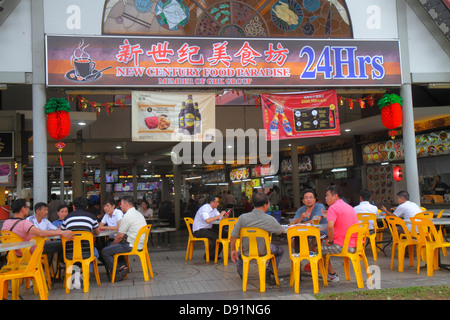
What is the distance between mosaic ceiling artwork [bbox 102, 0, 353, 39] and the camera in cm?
871

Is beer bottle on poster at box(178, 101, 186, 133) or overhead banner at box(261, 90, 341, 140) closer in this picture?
beer bottle on poster at box(178, 101, 186, 133)

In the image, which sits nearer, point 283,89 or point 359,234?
point 359,234

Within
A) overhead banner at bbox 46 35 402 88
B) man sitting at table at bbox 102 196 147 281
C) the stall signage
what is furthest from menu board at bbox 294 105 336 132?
the stall signage

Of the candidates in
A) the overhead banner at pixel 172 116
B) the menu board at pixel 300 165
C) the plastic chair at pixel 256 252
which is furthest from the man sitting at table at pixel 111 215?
the menu board at pixel 300 165

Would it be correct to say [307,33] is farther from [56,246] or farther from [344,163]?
[344,163]

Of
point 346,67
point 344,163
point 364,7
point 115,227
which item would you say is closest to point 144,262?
point 115,227

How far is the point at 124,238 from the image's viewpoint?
7133 mm

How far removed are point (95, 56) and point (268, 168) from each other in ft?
47.2

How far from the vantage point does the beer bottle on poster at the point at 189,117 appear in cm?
869

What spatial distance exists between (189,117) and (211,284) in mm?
3493

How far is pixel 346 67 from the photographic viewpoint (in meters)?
9.06

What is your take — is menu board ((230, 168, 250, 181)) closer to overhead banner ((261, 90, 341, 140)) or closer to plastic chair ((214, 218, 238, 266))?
overhead banner ((261, 90, 341, 140))

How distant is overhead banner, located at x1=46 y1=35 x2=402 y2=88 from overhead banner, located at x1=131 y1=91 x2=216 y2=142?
0.94ft
